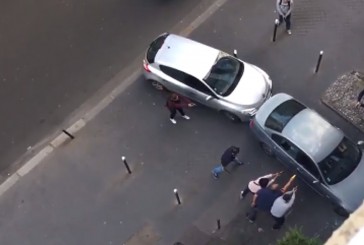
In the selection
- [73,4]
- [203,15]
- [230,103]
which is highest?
[73,4]

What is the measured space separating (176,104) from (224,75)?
4.88 ft

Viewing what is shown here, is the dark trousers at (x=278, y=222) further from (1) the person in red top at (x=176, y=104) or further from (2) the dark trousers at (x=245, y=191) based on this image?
(1) the person in red top at (x=176, y=104)

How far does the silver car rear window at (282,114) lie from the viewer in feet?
46.4

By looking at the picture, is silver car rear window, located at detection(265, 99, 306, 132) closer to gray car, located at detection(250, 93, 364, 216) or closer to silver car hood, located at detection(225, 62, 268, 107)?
gray car, located at detection(250, 93, 364, 216)

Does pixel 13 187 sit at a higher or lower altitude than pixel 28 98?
lower

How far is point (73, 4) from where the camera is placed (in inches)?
695

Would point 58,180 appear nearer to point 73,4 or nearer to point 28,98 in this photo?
point 28,98

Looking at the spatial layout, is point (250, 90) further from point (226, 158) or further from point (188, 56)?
point (226, 158)

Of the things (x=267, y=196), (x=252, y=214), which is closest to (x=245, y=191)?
(x=252, y=214)

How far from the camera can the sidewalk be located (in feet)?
46.9

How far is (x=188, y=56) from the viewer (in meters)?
15.3

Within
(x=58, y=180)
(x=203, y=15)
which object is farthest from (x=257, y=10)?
(x=58, y=180)

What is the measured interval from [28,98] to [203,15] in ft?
18.6

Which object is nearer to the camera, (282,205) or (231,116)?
(282,205)
